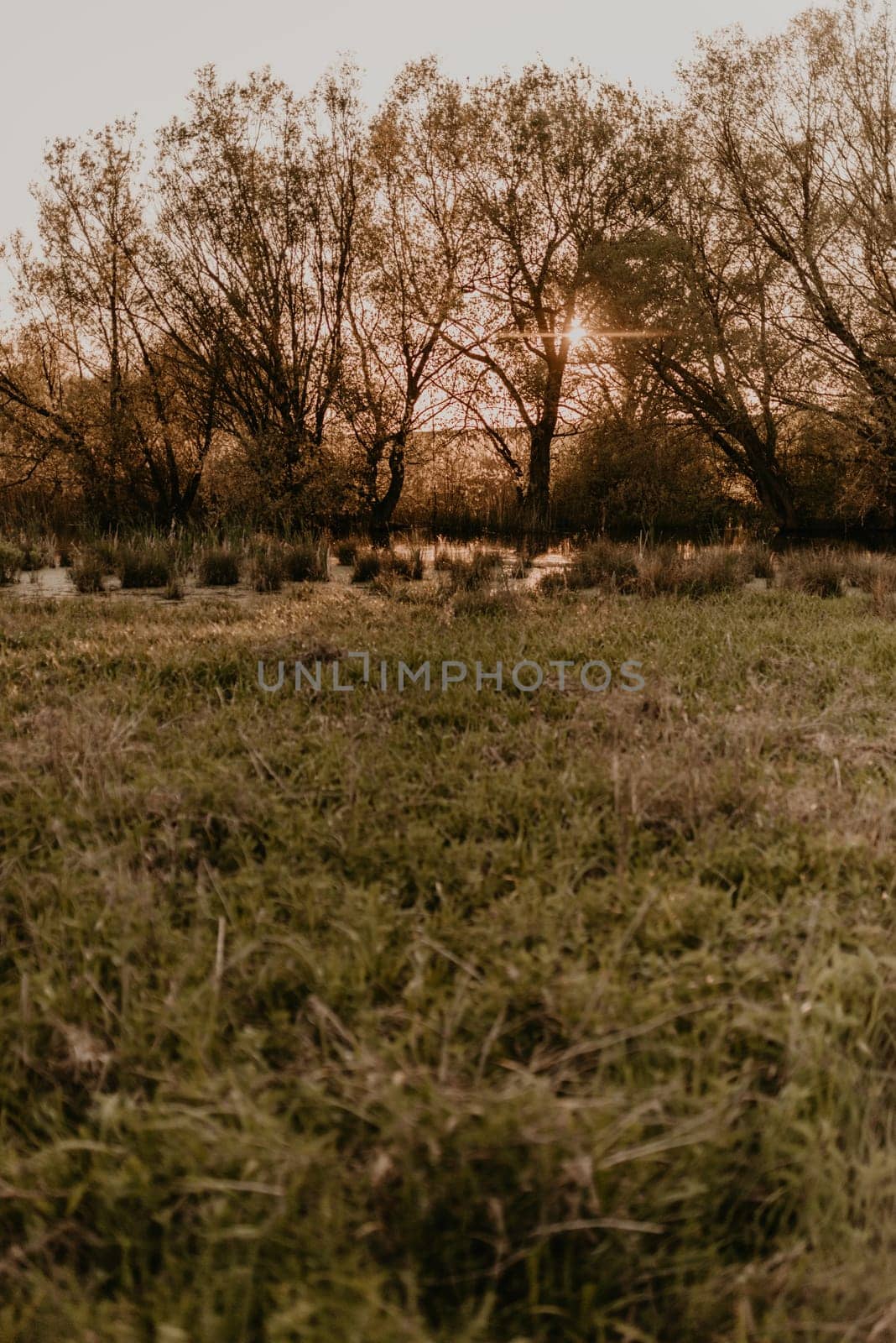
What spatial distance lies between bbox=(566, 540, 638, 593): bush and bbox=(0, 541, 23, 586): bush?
5965 mm

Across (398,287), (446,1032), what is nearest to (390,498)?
(398,287)

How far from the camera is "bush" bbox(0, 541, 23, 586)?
30.6 ft

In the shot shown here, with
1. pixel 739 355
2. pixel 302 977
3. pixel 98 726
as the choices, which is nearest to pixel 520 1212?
pixel 302 977

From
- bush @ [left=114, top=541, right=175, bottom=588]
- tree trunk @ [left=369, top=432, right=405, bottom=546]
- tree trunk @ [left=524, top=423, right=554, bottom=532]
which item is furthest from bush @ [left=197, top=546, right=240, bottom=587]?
tree trunk @ [left=524, top=423, right=554, bottom=532]

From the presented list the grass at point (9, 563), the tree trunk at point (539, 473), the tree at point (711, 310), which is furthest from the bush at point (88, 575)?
the tree trunk at point (539, 473)

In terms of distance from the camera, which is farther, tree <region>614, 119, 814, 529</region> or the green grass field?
tree <region>614, 119, 814, 529</region>

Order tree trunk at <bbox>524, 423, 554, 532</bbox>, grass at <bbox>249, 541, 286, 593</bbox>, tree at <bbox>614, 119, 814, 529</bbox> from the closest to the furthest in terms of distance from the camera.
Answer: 1. grass at <bbox>249, 541, 286, 593</bbox>
2. tree at <bbox>614, 119, 814, 529</bbox>
3. tree trunk at <bbox>524, 423, 554, 532</bbox>

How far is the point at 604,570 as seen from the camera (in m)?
9.19

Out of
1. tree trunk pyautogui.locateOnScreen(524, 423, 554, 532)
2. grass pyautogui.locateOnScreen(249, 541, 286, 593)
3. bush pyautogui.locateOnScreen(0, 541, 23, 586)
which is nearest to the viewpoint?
grass pyautogui.locateOnScreen(249, 541, 286, 593)

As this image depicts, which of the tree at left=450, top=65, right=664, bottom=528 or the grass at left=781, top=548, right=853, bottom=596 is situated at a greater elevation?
the tree at left=450, top=65, right=664, bottom=528

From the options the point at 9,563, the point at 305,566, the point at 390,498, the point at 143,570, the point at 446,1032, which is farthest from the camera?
the point at 390,498

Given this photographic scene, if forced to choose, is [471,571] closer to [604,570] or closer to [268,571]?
[604,570]

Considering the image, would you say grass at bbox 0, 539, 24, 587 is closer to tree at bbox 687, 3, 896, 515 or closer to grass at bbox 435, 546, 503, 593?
grass at bbox 435, 546, 503, 593

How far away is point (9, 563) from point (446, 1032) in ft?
32.0
